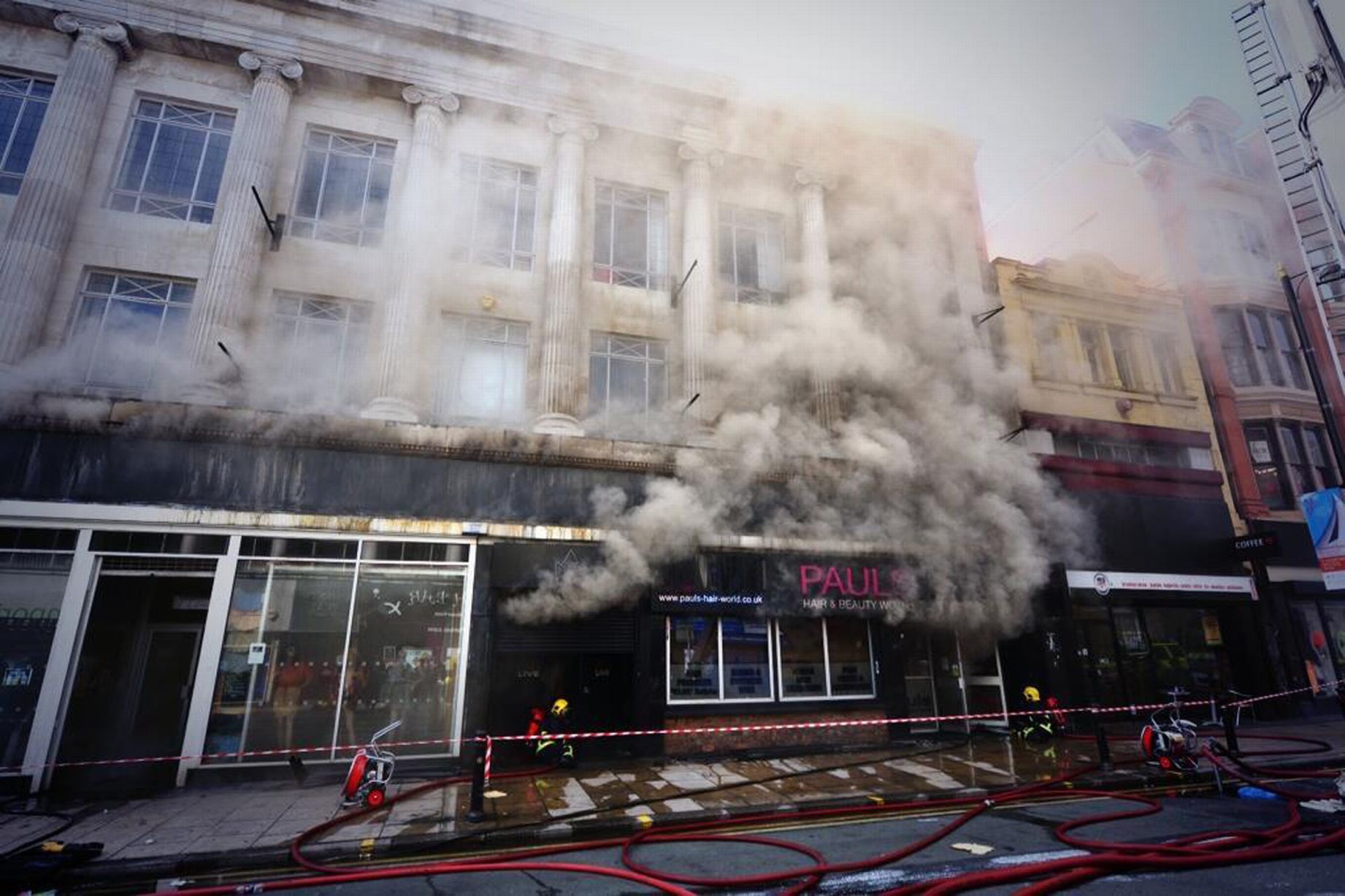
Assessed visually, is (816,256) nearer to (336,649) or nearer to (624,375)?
(624,375)

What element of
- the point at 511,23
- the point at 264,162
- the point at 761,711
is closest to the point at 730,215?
the point at 511,23

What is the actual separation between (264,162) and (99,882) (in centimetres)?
1050

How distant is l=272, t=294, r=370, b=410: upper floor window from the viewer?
10.6 meters

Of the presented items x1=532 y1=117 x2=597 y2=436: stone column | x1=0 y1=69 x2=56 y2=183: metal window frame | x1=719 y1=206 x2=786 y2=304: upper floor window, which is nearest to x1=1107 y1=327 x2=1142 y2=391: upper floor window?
x1=719 y1=206 x2=786 y2=304: upper floor window

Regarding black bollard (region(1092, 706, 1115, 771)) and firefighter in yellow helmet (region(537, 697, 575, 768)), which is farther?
firefighter in yellow helmet (region(537, 697, 575, 768))

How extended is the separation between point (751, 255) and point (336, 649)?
10716 millimetres

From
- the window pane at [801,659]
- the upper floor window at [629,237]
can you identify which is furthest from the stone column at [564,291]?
the window pane at [801,659]

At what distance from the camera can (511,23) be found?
40.6 feet

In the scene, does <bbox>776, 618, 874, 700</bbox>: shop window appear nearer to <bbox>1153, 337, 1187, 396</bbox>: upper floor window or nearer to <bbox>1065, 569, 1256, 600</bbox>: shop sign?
<bbox>1065, 569, 1256, 600</bbox>: shop sign

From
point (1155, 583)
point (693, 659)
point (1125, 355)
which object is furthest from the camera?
point (1125, 355)

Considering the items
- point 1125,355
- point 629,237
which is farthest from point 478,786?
point 1125,355

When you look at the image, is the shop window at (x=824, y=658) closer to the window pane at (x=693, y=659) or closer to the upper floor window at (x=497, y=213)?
the window pane at (x=693, y=659)

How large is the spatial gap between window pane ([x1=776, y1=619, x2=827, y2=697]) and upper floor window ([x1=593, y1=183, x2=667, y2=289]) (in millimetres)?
7103

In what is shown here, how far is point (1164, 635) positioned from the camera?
13.5m
